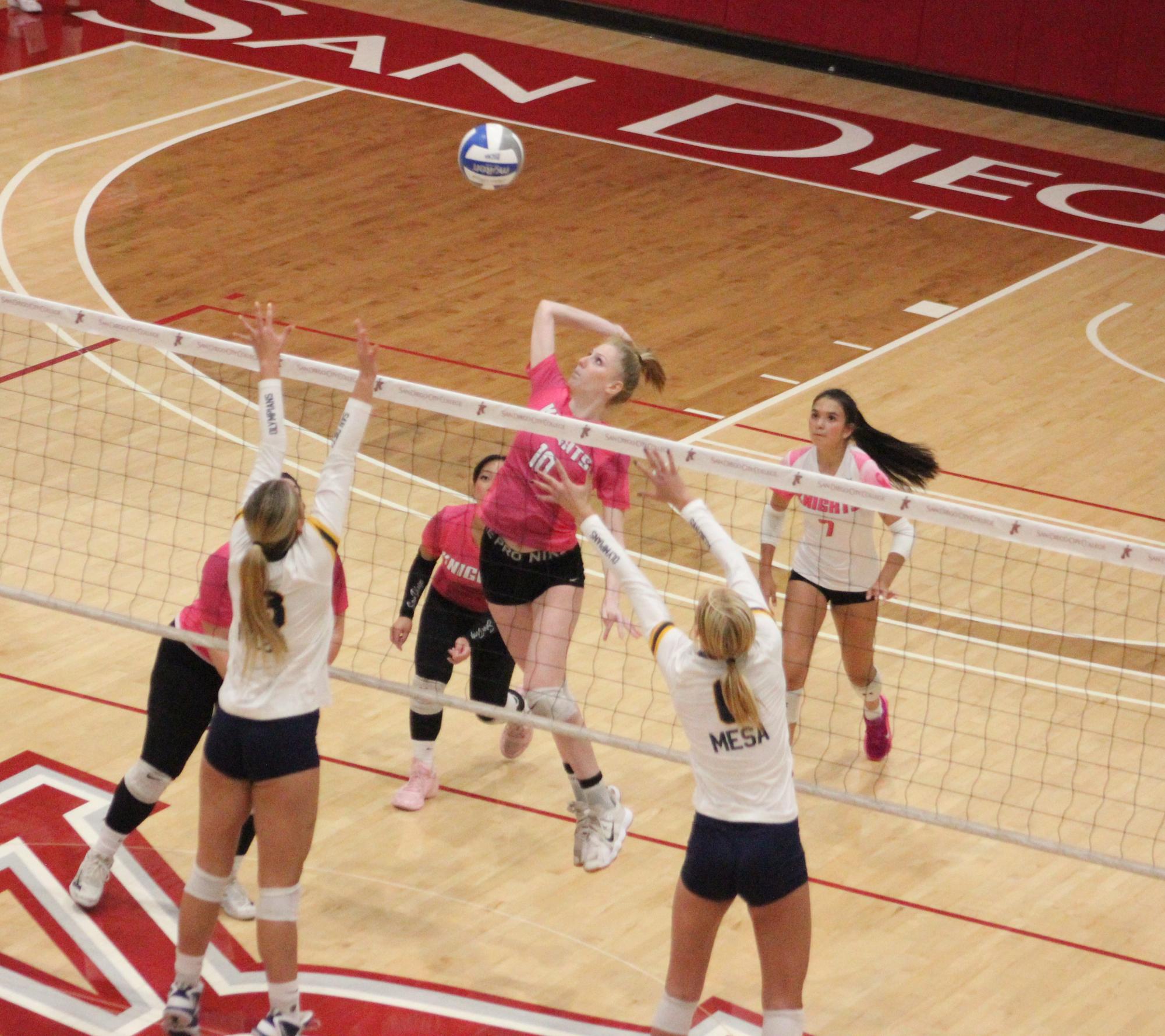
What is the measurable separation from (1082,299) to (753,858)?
998 cm

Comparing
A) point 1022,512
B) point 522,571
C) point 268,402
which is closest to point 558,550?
point 522,571

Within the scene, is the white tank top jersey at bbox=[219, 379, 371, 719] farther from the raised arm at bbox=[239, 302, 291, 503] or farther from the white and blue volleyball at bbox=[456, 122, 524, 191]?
the white and blue volleyball at bbox=[456, 122, 524, 191]

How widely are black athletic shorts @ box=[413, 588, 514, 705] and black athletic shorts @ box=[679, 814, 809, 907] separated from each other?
2.27m

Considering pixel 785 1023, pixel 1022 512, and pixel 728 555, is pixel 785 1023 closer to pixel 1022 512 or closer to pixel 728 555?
pixel 728 555

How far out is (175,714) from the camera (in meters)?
6.91

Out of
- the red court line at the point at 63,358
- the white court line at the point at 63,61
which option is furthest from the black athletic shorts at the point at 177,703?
the white court line at the point at 63,61

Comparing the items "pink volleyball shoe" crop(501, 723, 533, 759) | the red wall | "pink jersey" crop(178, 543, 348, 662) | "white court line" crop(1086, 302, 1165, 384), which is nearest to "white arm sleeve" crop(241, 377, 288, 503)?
"pink jersey" crop(178, 543, 348, 662)

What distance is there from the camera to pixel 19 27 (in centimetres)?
1983

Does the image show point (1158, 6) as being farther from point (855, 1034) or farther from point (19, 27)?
point (855, 1034)

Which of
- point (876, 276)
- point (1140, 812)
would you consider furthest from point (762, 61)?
point (1140, 812)

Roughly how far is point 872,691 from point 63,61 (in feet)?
43.9

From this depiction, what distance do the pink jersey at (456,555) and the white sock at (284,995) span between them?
2189mm

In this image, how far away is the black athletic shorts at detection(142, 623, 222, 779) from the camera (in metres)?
6.89

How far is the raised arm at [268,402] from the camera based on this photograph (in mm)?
6355
